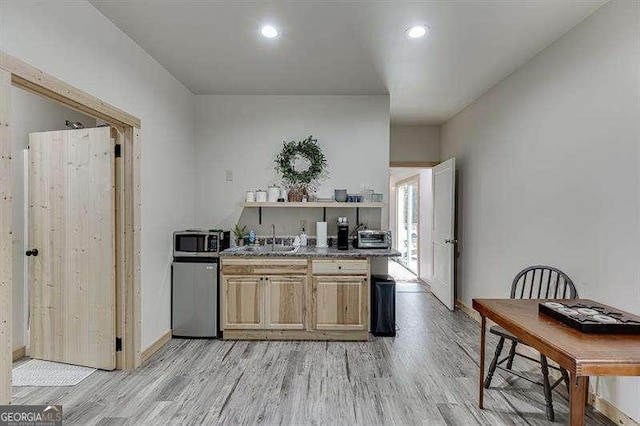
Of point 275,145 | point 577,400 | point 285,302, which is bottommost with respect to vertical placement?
point 285,302

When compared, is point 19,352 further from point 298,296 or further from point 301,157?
point 301,157

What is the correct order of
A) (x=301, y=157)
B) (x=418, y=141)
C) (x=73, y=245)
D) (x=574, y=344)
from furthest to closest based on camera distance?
(x=418, y=141) → (x=301, y=157) → (x=73, y=245) → (x=574, y=344)

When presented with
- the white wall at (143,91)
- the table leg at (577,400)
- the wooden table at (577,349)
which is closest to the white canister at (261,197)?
the white wall at (143,91)

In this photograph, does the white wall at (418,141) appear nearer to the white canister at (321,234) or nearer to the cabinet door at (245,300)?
the white canister at (321,234)

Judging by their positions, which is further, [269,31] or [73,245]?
[73,245]

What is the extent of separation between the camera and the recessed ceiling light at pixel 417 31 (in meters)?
2.53

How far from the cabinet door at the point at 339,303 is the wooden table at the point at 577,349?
1.61m

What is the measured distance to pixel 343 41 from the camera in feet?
9.04

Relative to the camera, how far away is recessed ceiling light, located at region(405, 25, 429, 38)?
2.53 meters

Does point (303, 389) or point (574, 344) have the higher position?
point (574, 344)

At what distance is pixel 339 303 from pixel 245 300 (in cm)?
97

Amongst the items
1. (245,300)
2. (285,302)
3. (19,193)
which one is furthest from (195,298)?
(19,193)

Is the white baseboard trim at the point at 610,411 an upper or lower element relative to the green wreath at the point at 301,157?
lower

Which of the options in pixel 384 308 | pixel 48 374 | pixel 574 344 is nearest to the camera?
pixel 574 344
